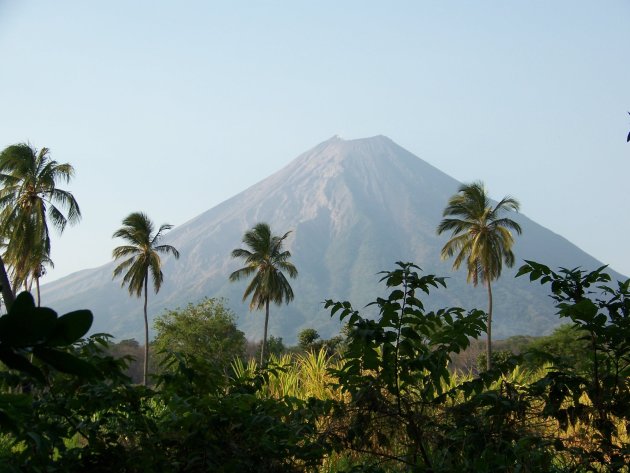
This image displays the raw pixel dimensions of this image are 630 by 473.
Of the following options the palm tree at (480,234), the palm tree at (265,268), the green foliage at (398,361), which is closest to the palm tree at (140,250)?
the palm tree at (265,268)

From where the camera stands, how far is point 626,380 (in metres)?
2.65

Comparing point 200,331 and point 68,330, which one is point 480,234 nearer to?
point 200,331

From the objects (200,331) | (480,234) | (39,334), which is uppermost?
(480,234)

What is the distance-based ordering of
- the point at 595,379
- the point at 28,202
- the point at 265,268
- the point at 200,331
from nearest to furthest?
the point at 595,379 < the point at 28,202 < the point at 265,268 < the point at 200,331

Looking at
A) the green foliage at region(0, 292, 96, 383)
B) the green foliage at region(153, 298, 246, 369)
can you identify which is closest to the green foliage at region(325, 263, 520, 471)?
the green foliage at region(0, 292, 96, 383)

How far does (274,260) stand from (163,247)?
8.36 meters

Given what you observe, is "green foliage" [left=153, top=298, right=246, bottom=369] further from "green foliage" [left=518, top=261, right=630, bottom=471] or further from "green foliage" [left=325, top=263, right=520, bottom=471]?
"green foliage" [left=518, top=261, right=630, bottom=471]

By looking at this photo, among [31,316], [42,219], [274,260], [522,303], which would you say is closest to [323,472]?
[31,316]

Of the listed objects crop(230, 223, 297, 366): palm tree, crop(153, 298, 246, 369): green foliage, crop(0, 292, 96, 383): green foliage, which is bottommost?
crop(0, 292, 96, 383): green foliage

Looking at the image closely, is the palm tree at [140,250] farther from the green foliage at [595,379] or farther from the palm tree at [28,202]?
the green foliage at [595,379]

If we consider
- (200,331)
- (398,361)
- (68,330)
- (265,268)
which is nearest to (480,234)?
(265,268)

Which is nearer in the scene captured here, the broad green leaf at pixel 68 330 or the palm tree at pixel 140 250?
the broad green leaf at pixel 68 330

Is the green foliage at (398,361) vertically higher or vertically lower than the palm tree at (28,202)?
lower

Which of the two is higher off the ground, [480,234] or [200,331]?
[480,234]
